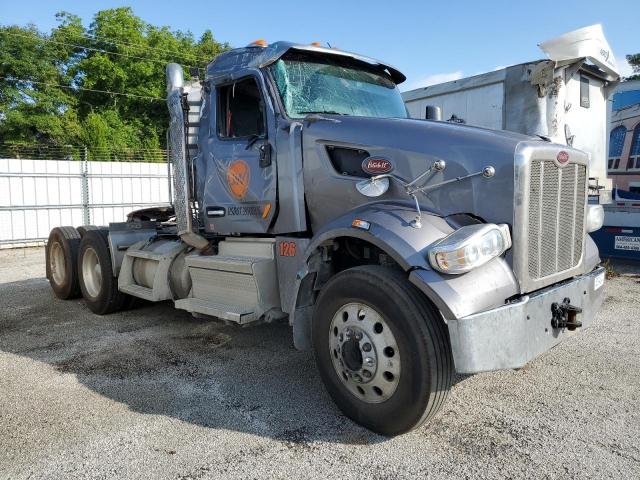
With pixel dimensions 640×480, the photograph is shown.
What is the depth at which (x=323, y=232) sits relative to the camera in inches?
142

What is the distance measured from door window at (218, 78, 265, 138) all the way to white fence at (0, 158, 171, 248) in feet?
33.3

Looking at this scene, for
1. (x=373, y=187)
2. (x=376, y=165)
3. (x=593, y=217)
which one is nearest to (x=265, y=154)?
(x=376, y=165)

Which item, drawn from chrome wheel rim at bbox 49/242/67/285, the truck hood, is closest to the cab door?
the truck hood

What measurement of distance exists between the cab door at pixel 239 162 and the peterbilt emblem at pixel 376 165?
3.24 ft

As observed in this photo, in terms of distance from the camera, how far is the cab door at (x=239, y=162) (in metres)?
4.47

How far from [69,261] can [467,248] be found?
6.23 meters

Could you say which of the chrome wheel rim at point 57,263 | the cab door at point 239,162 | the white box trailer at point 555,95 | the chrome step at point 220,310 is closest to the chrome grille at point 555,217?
the cab door at point 239,162

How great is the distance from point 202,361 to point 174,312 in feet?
6.93

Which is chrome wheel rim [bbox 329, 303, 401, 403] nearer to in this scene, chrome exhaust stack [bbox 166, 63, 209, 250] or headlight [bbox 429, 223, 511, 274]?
headlight [bbox 429, 223, 511, 274]

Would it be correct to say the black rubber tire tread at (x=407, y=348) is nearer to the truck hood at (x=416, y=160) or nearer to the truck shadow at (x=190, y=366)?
the truck shadow at (x=190, y=366)

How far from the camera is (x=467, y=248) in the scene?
2.89m

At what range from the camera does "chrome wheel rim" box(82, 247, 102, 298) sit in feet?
22.5

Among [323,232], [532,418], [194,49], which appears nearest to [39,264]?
[323,232]

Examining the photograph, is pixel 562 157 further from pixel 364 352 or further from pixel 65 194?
pixel 65 194
